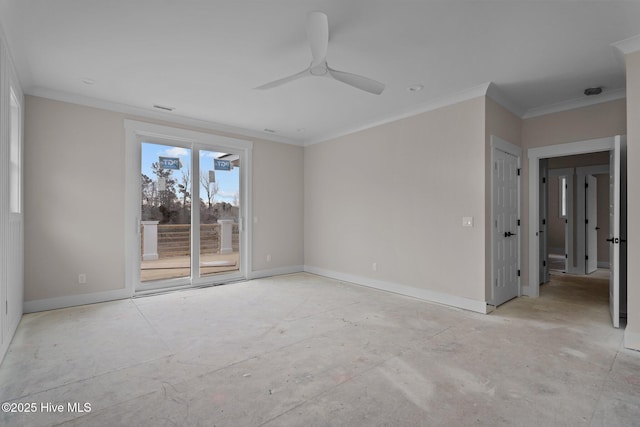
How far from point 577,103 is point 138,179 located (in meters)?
6.17

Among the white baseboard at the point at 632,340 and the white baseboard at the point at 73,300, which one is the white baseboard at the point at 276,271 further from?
the white baseboard at the point at 632,340

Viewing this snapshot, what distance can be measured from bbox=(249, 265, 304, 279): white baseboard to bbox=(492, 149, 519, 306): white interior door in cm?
366

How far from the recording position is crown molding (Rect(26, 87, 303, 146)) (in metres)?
3.97

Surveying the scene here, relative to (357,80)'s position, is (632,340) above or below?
below

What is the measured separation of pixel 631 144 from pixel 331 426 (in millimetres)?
3441

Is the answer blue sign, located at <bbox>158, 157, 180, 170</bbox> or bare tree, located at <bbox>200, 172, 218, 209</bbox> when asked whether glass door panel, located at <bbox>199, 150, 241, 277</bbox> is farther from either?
blue sign, located at <bbox>158, 157, 180, 170</bbox>

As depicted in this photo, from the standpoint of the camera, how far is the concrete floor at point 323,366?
1.94 metres

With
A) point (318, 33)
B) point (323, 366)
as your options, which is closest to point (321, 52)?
point (318, 33)

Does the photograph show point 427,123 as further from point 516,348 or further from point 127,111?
point 127,111

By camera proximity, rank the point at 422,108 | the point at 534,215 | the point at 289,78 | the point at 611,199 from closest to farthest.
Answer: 1. the point at 289,78
2. the point at 611,199
3. the point at 422,108
4. the point at 534,215

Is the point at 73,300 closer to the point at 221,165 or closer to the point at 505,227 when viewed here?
the point at 221,165

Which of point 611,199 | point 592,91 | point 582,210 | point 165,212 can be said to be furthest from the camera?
point 582,210

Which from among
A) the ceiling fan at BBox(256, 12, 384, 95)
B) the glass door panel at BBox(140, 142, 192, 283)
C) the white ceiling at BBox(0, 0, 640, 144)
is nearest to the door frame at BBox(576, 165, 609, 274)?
the white ceiling at BBox(0, 0, 640, 144)

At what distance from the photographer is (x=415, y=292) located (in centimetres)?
455
